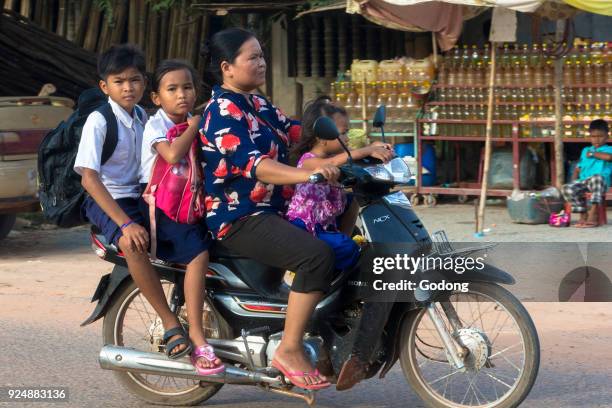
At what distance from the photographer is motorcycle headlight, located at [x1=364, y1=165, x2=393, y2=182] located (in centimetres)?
421

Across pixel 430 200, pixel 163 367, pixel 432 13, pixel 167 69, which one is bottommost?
pixel 430 200

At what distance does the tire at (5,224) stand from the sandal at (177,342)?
5.26 meters

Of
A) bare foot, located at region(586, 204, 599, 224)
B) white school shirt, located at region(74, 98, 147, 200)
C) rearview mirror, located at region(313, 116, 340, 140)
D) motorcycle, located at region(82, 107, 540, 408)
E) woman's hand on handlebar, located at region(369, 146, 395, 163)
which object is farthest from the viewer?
bare foot, located at region(586, 204, 599, 224)

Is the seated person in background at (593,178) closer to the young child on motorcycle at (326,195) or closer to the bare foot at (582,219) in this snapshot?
the bare foot at (582,219)

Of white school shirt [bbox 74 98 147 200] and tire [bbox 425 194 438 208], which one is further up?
white school shirt [bbox 74 98 147 200]

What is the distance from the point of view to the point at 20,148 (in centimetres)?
883

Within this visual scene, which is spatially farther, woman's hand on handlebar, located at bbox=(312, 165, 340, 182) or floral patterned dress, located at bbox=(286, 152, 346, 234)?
floral patterned dress, located at bbox=(286, 152, 346, 234)

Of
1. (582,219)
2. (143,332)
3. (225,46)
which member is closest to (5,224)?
(143,332)

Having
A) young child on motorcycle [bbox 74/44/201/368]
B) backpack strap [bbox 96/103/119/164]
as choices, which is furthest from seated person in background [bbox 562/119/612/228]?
backpack strap [bbox 96/103/119/164]

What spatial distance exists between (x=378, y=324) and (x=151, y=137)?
1238mm

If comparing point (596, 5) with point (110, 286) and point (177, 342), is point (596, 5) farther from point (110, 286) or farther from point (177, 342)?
point (177, 342)

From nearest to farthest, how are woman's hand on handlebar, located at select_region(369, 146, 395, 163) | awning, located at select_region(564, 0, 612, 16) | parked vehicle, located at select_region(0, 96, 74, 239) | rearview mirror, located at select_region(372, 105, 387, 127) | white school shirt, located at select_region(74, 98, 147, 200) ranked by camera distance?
→ 1. woman's hand on handlebar, located at select_region(369, 146, 395, 163)
2. rearview mirror, located at select_region(372, 105, 387, 127)
3. white school shirt, located at select_region(74, 98, 147, 200)
4. parked vehicle, located at select_region(0, 96, 74, 239)
5. awning, located at select_region(564, 0, 612, 16)

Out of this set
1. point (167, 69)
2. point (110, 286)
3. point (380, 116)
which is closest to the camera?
point (380, 116)

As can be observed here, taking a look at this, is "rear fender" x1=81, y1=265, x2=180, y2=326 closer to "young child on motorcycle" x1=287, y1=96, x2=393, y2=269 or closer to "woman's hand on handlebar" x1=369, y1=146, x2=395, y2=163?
"young child on motorcycle" x1=287, y1=96, x2=393, y2=269
